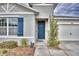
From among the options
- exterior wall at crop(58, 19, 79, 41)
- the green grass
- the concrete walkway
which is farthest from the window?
exterior wall at crop(58, 19, 79, 41)

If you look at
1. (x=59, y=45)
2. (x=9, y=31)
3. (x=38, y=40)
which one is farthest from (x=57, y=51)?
(x=9, y=31)

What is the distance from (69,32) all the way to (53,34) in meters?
0.72

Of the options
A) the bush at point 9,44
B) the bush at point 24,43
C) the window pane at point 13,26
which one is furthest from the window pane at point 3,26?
the bush at point 24,43

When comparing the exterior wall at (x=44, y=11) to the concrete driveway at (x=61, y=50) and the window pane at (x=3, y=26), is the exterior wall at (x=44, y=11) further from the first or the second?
the window pane at (x=3, y=26)

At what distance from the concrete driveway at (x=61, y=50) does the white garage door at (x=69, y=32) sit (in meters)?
0.28

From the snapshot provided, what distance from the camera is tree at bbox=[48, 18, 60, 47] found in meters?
7.87

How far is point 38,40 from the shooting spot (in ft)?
25.9

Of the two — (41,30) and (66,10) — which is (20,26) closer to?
(41,30)

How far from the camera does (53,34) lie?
26.4 feet

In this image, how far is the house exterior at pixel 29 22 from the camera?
787cm

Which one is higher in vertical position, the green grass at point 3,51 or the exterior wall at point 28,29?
the exterior wall at point 28,29

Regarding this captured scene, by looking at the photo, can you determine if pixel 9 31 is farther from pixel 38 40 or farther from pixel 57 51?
pixel 57 51

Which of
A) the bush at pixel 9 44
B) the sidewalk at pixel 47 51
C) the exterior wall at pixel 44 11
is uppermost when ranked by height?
the exterior wall at pixel 44 11

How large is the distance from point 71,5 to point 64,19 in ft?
2.61
